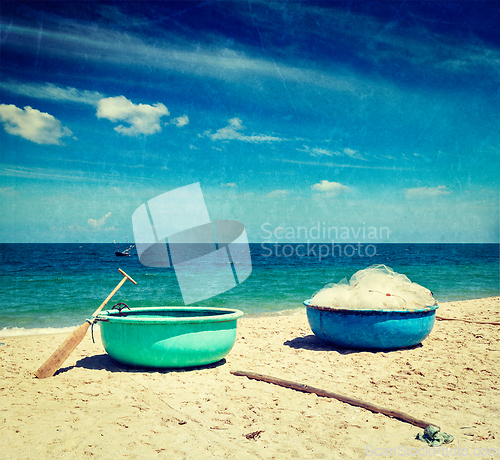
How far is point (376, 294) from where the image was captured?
19.7ft

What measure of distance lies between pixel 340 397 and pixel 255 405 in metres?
0.94

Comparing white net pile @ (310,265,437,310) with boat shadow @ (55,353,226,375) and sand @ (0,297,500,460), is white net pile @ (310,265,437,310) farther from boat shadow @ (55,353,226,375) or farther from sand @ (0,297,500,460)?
boat shadow @ (55,353,226,375)

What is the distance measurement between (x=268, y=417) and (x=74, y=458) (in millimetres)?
1742

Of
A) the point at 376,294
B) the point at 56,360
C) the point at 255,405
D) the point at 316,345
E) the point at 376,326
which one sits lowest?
the point at 316,345

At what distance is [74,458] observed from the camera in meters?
2.87

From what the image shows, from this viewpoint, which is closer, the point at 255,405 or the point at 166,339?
the point at 255,405

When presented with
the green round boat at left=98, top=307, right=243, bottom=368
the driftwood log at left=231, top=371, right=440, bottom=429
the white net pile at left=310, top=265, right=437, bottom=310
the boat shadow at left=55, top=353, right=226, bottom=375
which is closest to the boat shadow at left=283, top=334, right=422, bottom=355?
the white net pile at left=310, top=265, right=437, bottom=310

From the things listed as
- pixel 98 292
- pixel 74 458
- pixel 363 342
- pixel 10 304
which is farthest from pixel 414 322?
pixel 98 292

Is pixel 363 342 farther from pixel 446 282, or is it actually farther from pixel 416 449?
pixel 446 282

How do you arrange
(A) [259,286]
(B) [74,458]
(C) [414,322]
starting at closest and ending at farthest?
(B) [74,458] < (C) [414,322] < (A) [259,286]

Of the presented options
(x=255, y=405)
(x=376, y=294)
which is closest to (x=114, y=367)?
(x=255, y=405)

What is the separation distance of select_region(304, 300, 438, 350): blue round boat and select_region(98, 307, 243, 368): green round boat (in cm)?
179

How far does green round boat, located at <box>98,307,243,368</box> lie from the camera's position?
4.89 m

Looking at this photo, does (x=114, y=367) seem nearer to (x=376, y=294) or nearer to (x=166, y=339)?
(x=166, y=339)
